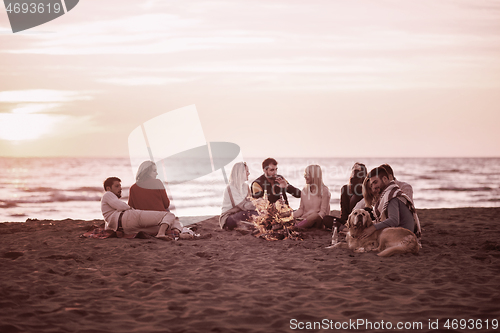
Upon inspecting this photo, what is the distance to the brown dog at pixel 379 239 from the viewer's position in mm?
6562

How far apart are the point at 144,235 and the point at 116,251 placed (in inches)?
41.6

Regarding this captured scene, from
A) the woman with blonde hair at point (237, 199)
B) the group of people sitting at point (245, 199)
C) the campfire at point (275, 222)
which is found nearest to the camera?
the group of people sitting at point (245, 199)

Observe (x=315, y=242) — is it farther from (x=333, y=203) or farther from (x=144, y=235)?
(x=333, y=203)

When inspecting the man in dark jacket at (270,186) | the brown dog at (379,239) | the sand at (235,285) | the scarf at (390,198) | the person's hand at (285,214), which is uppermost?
the man in dark jacket at (270,186)

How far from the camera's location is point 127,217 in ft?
26.6

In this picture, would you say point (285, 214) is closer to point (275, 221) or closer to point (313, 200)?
point (275, 221)

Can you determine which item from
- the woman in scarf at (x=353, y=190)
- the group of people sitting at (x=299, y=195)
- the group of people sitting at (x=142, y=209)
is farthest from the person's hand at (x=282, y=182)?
the group of people sitting at (x=142, y=209)

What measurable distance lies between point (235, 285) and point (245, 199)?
3.93 m

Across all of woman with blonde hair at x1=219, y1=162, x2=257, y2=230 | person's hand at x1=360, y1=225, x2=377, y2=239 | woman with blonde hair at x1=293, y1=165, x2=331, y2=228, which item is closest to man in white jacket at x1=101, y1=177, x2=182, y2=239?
woman with blonde hair at x1=219, y1=162, x2=257, y2=230

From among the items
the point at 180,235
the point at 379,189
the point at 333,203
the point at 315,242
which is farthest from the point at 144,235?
the point at 333,203

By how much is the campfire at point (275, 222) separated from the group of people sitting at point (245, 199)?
321 mm

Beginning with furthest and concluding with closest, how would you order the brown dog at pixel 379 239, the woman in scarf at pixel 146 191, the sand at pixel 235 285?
the woman in scarf at pixel 146 191
the brown dog at pixel 379 239
the sand at pixel 235 285

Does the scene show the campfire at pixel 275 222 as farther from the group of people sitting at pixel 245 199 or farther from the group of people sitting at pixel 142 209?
the group of people sitting at pixel 142 209

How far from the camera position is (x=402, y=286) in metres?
5.07
